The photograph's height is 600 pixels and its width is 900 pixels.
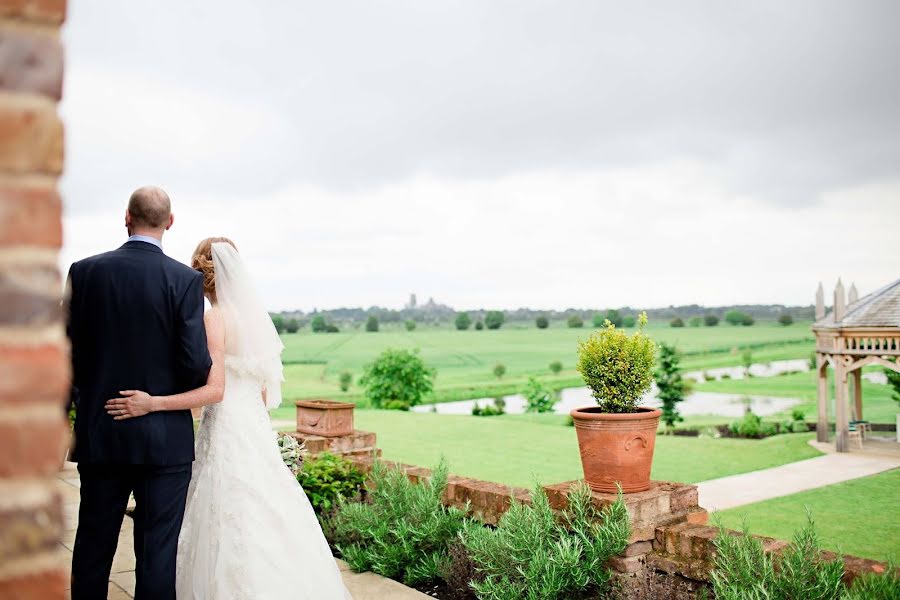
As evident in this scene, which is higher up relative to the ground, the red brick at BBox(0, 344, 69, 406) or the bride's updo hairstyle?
the bride's updo hairstyle

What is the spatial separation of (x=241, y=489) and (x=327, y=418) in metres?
3.27

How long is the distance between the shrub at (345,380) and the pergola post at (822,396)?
2173 centimetres

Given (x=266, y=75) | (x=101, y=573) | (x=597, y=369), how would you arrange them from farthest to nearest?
(x=266, y=75) < (x=597, y=369) < (x=101, y=573)

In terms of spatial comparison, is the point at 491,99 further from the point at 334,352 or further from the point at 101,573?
the point at 101,573

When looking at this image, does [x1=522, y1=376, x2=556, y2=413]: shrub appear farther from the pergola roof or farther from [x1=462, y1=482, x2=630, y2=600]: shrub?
[x1=462, y1=482, x2=630, y2=600]: shrub

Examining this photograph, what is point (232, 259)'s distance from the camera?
438cm

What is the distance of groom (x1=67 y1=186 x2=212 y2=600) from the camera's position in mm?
3357

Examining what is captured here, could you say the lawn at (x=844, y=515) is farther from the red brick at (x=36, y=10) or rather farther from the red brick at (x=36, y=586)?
the red brick at (x=36, y=10)

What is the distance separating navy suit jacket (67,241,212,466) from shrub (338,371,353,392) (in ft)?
103

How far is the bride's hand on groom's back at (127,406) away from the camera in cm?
332

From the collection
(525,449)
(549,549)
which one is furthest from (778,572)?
(525,449)

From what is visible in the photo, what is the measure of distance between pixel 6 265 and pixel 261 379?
3.73 m

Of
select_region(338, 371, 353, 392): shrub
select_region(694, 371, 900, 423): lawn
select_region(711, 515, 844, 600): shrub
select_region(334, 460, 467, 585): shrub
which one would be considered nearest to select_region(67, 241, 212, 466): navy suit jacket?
select_region(334, 460, 467, 585): shrub

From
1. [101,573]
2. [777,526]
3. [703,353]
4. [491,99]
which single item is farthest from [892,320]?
[703,353]
